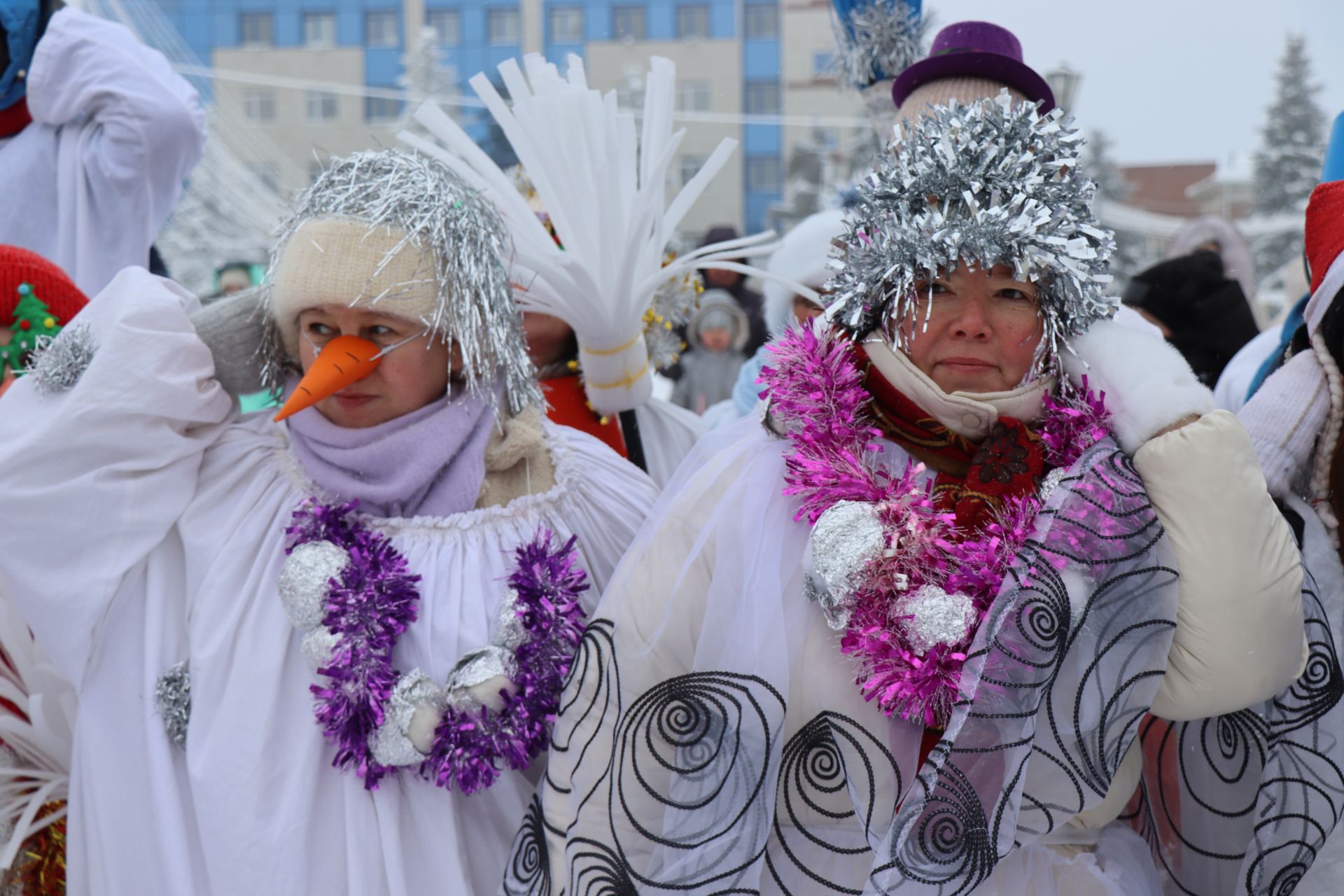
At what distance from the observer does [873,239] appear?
76.0 inches

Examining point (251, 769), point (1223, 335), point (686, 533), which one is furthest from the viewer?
point (1223, 335)

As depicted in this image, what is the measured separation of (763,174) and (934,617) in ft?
93.1

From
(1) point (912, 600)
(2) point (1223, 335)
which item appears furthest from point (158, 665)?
(2) point (1223, 335)

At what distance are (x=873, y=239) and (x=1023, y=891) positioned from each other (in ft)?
3.31

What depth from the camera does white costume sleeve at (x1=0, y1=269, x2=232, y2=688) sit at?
2.20m

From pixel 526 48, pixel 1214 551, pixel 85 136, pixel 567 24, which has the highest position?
pixel 567 24

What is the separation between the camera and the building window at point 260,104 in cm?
3056

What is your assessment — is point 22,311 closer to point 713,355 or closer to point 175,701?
point 175,701

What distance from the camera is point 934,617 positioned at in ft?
5.75

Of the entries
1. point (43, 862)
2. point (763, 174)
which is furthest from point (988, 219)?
point (763, 174)

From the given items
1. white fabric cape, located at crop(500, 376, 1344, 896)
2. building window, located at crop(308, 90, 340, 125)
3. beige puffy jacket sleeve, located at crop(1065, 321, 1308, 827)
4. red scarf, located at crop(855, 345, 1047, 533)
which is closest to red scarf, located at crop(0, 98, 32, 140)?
white fabric cape, located at crop(500, 376, 1344, 896)

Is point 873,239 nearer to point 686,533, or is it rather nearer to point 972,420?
point 972,420

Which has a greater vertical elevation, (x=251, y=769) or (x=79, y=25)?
(x=79, y=25)

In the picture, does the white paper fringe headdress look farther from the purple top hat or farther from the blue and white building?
the blue and white building
